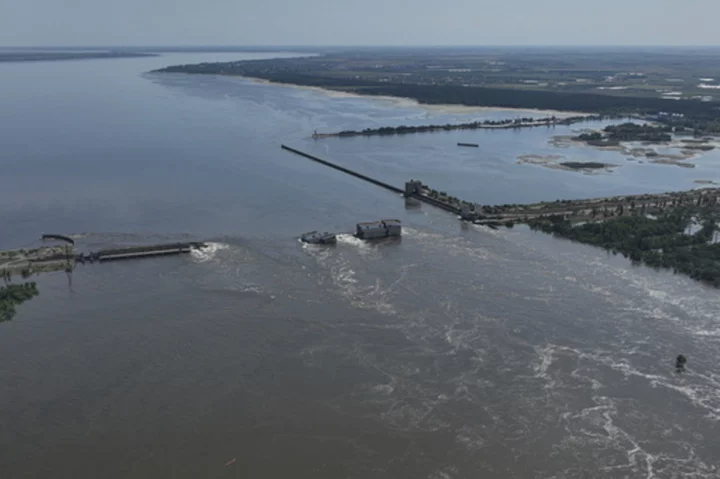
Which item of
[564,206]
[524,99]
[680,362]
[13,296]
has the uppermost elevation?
[524,99]

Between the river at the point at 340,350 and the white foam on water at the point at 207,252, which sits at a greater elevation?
the white foam on water at the point at 207,252

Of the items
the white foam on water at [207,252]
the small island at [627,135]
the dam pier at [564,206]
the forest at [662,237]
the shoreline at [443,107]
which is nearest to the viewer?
the forest at [662,237]

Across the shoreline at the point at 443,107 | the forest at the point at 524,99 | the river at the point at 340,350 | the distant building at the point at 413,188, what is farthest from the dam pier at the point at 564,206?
the shoreline at the point at 443,107

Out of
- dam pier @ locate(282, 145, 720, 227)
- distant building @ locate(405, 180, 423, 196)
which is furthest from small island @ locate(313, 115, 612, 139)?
dam pier @ locate(282, 145, 720, 227)

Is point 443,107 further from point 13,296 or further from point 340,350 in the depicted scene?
point 340,350

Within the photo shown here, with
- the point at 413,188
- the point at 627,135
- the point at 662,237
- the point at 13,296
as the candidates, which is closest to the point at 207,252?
the point at 13,296

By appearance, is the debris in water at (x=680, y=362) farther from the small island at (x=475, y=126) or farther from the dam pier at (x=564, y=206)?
the small island at (x=475, y=126)

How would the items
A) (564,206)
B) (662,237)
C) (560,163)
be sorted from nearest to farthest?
(662,237), (564,206), (560,163)
